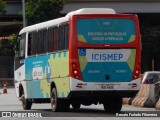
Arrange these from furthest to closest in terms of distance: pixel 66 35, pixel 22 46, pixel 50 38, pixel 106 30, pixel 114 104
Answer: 1. pixel 22 46
2. pixel 50 38
3. pixel 114 104
4. pixel 66 35
5. pixel 106 30

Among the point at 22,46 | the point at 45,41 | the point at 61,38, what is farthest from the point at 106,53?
the point at 22,46

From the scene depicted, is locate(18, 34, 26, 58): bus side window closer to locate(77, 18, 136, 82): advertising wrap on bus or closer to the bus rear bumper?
locate(77, 18, 136, 82): advertising wrap on bus

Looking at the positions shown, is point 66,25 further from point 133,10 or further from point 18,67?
point 133,10

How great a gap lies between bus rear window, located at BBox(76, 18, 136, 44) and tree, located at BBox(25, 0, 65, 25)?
46.7 meters

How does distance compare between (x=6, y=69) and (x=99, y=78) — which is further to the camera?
(x=6, y=69)

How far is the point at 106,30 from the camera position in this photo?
23906 mm

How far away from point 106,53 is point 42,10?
4860 cm

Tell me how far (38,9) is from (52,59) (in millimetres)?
45805

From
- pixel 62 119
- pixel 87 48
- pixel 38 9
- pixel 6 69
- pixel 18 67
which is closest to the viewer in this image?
pixel 62 119

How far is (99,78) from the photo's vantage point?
23578 mm

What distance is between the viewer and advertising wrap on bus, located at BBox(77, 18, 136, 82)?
23.5 m

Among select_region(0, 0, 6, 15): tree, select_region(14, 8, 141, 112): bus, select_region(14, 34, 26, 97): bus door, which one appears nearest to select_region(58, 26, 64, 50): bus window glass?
select_region(14, 8, 141, 112): bus

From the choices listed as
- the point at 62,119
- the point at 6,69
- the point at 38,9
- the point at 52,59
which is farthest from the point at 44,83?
the point at 6,69

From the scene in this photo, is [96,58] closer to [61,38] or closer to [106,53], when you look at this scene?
[106,53]
